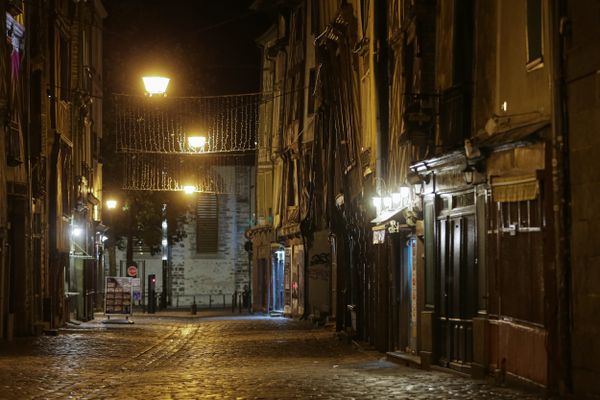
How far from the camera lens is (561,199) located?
554 inches

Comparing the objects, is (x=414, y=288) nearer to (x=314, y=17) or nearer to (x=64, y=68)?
(x=64, y=68)

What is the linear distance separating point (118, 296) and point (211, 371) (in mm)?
21357

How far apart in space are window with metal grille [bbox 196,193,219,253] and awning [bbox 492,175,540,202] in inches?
2184

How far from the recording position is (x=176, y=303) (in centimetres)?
6988

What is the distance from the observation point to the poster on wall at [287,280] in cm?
4866

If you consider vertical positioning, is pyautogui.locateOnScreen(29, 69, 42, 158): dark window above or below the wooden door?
above

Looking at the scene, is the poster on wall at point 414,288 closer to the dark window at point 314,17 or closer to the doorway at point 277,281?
the dark window at point 314,17

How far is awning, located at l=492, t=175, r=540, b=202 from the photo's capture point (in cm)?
1508

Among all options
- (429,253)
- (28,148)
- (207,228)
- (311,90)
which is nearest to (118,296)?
(311,90)

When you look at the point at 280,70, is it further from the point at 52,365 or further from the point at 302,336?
the point at 52,365

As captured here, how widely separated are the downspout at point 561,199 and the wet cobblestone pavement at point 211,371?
1001mm

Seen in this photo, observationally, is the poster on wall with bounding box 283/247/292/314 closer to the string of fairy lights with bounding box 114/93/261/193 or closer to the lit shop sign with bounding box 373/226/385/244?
the string of fairy lights with bounding box 114/93/261/193

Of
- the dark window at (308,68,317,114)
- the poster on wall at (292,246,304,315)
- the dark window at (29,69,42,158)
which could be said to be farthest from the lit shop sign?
the poster on wall at (292,246,304,315)

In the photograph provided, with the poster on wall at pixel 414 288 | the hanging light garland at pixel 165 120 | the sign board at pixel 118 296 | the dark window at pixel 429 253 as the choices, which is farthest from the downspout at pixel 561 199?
the hanging light garland at pixel 165 120
